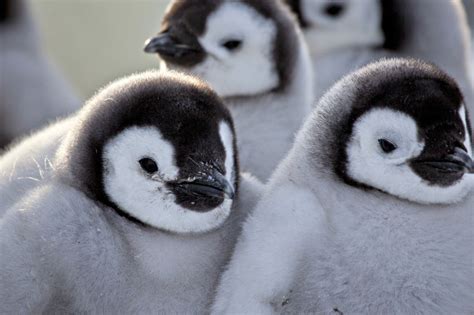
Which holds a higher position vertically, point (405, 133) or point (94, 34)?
point (405, 133)

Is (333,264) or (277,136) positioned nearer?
(333,264)

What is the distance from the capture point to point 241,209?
212 cm

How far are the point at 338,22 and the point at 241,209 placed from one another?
1413 mm

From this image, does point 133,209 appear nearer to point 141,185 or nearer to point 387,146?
point 141,185

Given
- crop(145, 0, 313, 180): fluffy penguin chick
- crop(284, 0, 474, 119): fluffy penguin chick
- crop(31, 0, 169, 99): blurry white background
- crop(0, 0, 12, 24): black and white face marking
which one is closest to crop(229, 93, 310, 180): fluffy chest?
crop(145, 0, 313, 180): fluffy penguin chick

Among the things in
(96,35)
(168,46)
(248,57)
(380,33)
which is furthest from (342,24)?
(96,35)

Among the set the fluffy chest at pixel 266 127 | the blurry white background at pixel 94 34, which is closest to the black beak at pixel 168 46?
the fluffy chest at pixel 266 127

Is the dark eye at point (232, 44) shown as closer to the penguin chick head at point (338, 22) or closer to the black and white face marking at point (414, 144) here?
the penguin chick head at point (338, 22)

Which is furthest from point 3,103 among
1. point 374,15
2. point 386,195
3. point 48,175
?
point 386,195

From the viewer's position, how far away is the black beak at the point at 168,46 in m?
2.71

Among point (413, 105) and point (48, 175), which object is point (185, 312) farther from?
point (413, 105)

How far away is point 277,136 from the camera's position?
107 inches

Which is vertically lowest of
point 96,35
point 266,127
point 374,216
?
point 96,35

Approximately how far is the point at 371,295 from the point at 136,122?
1.84ft
